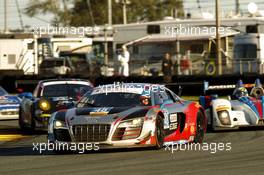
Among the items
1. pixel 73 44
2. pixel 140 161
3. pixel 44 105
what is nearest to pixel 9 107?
pixel 44 105

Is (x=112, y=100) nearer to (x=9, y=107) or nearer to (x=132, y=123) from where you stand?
(x=132, y=123)

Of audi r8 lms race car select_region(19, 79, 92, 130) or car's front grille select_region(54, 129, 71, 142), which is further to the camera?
audi r8 lms race car select_region(19, 79, 92, 130)

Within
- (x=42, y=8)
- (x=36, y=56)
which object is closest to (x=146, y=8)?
(x=42, y=8)

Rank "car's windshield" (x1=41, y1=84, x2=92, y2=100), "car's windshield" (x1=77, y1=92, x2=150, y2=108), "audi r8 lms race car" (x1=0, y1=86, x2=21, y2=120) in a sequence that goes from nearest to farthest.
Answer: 1. "car's windshield" (x1=77, y1=92, x2=150, y2=108)
2. "car's windshield" (x1=41, y1=84, x2=92, y2=100)
3. "audi r8 lms race car" (x1=0, y1=86, x2=21, y2=120)

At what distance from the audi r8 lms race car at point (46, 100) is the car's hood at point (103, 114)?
379cm

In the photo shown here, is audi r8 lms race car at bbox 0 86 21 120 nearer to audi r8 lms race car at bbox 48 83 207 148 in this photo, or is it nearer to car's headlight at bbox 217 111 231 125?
car's headlight at bbox 217 111 231 125

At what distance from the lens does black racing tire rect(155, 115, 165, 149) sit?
13.2 m

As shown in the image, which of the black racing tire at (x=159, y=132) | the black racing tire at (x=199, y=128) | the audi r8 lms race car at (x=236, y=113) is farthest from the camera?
the audi r8 lms race car at (x=236, y=113)

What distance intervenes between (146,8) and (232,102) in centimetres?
6754

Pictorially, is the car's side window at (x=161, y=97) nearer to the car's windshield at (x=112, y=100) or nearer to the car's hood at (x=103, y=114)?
the car's windshield at (x=112, y=100)

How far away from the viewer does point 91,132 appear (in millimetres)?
12914

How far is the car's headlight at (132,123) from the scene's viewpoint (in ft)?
42.2

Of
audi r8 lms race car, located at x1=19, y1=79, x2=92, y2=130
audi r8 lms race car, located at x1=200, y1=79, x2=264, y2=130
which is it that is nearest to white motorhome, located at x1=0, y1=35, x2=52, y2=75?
audi r8 lms race car, located at x1=19, y1=79, x2=92, y2=130

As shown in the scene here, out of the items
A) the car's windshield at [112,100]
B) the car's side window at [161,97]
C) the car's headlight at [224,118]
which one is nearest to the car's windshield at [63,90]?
the car's headlight at [224,118]
